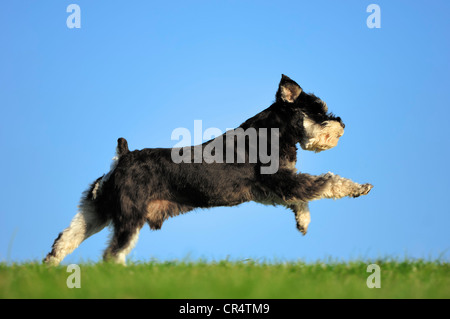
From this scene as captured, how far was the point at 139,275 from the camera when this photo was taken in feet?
17.6

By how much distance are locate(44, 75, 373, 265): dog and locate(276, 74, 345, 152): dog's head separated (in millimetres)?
17

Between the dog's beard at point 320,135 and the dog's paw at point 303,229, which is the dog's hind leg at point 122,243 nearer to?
the dog's paw at point 303,229

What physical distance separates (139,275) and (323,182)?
3440 millimetres

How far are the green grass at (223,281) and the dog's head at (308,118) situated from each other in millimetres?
2268

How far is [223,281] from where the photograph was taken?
194 inches

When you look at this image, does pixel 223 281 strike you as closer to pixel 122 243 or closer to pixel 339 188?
pixel 122 243

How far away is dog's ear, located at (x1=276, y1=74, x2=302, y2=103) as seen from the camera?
7.61m

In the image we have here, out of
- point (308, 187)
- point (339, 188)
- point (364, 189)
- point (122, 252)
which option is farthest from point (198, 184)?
point (364, 189)

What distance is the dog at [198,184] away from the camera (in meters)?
7.07

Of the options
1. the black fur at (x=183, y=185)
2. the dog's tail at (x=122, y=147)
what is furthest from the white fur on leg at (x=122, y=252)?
the dog's tail at (x=122, y=147)

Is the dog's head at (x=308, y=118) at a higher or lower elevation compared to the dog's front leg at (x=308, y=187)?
higher
